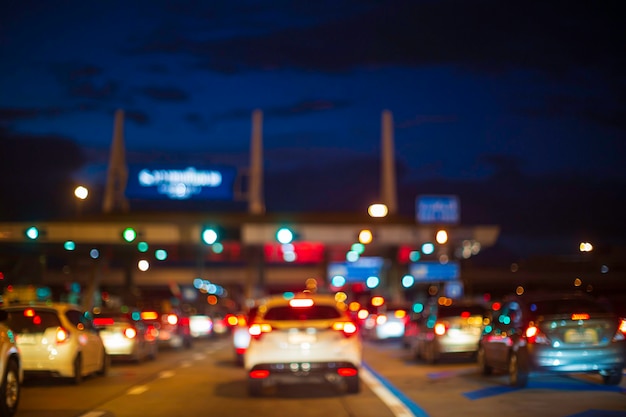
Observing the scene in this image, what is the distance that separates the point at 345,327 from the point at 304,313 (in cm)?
99

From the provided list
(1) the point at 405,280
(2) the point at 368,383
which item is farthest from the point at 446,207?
(2) the point at 368,383

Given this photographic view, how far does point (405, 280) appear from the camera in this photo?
6241cm

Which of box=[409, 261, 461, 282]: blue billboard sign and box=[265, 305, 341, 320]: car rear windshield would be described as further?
box=[409, 261, 461, 282]: blue billboard sign

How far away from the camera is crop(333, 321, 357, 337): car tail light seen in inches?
677

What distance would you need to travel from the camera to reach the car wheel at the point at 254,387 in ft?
55.9

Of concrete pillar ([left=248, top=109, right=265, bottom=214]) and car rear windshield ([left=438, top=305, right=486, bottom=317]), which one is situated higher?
concrete pillar ([left=248, top=109, right=265, bottom=214])

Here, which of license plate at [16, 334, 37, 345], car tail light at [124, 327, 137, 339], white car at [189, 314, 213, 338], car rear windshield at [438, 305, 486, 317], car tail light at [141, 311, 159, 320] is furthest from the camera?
white car at [189, 314, 213, 338]

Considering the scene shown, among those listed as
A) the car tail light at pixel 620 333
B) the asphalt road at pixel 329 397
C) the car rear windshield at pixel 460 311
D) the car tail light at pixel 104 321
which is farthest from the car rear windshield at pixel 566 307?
the car tail light at pixel 104 321

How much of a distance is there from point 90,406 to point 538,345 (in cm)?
738

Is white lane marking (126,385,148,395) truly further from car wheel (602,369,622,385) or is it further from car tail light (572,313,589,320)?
car wheel (602,369,622,385)

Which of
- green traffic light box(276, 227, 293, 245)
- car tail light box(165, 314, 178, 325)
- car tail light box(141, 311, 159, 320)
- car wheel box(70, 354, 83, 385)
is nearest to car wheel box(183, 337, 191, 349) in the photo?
car tail light box(165, 314, 178, 325)

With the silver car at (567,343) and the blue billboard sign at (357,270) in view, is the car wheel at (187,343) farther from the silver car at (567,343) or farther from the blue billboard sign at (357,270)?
the blue billboard sign at (357,270)

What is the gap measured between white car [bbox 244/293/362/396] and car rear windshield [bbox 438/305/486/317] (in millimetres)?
8576

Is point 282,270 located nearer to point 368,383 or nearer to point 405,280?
point 405,280
